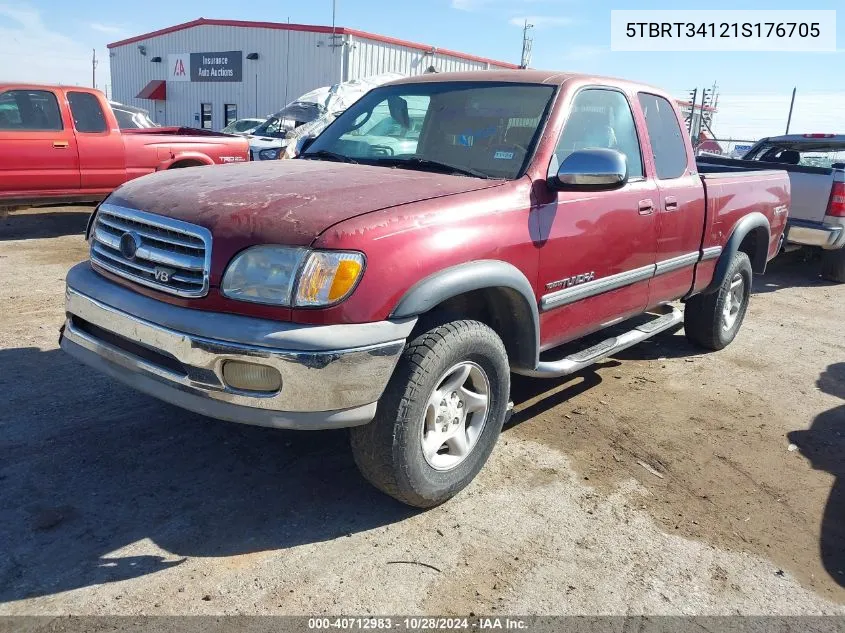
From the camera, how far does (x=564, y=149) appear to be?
3.66m

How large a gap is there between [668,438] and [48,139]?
8150 mm

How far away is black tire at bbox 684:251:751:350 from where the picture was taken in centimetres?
534

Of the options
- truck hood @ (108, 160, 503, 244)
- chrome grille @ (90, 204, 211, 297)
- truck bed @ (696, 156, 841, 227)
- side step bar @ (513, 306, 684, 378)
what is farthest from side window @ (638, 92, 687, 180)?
truck bed @ (696, 156, 841, 227)

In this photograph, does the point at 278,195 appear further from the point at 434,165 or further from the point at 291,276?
the point at 434,165

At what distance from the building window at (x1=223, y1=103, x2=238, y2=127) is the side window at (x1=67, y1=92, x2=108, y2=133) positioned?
64.5 feet

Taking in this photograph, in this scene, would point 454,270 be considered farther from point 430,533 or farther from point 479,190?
point 430,533

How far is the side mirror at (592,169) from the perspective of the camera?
330cm

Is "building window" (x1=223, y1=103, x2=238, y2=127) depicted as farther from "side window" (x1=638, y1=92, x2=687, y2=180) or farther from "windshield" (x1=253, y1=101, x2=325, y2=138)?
"side window" (x1=638, y1=92, x2=687, y2=180)

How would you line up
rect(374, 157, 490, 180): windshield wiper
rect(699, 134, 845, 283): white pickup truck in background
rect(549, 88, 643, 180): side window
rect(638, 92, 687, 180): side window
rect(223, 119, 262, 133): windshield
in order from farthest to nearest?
rect(223, 119, 262, 133): windshield → rect(699, 134, 845, 283): white pickup truck in background → rect(638, 92, 687, 180): side window → rect(549, 88, 643, 180): side window → rect(374, 157, 490, 180): windshield wiper

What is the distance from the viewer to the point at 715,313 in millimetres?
5410

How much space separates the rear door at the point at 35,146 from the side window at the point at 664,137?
289 inches

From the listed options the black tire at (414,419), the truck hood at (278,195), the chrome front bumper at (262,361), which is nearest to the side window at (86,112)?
the truck hood at (278,195)

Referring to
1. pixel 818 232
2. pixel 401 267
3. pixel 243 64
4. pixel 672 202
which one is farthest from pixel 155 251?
pixel 243 64

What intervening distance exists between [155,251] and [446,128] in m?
1.78
